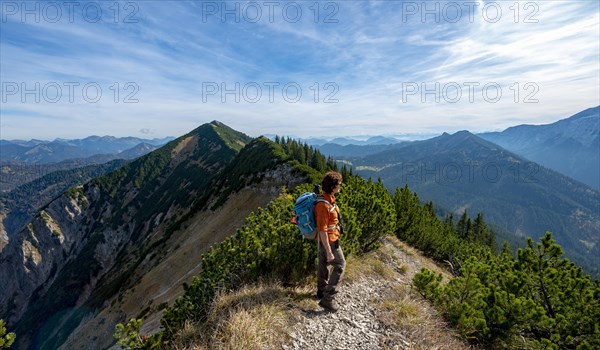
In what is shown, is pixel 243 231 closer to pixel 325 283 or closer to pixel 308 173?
pixel 325 283

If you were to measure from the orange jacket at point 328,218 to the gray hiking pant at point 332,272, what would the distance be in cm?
37

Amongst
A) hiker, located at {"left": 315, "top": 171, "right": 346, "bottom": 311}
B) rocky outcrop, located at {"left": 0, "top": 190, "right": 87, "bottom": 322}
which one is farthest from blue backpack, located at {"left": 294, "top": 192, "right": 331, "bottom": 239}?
rocky outcrop, located at {"left": 0, "top": 190, "right": 87, "bottom": 322}

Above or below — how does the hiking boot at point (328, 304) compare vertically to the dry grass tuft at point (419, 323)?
above

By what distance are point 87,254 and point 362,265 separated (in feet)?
487

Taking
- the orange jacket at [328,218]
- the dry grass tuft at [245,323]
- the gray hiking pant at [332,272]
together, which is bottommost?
the dry grass tuft at [245,323]

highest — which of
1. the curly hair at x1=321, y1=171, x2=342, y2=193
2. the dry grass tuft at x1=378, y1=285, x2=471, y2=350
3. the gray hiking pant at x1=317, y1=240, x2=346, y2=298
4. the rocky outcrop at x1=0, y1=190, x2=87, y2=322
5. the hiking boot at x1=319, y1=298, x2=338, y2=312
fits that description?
the curly hair at x1=321, y1=171, x2=342, y2=193

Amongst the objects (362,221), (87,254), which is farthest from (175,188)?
(362,221)

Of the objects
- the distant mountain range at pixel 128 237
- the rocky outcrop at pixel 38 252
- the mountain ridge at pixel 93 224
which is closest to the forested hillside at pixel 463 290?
the distant mountain range at pixel 128 237

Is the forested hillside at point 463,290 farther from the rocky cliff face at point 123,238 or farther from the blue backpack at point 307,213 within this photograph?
the rocky cliff face at point 123,238

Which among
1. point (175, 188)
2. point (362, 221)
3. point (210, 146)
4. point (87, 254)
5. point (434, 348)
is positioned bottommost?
point (87, 254)

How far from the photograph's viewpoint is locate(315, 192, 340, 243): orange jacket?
23.8ft

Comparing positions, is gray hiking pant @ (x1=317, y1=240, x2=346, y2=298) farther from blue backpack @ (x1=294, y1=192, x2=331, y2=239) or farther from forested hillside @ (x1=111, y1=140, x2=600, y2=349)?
forested hillside @ (x1=111, y1=140, x2=600, y2=349)

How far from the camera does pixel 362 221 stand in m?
12.9

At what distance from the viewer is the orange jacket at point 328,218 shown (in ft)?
23.8
